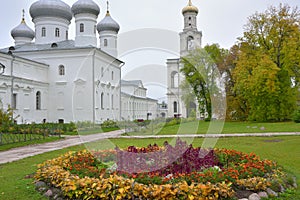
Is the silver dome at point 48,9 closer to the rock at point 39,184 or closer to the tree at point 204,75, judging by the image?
the tree at point 204,75

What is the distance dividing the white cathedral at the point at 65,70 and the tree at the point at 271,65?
21.7ft

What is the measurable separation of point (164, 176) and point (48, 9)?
34.0m

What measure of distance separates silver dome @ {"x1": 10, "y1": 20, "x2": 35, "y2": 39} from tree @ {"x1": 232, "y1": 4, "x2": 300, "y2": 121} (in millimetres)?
26680

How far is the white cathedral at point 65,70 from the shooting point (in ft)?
102

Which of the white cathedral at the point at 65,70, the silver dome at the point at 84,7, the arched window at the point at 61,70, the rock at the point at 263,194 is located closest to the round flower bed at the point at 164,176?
the rock at the point at 263,194

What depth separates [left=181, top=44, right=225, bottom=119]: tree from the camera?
2853 cm

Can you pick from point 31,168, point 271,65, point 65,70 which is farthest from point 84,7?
point 31,168

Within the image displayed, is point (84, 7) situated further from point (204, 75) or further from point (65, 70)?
point (204, 75)

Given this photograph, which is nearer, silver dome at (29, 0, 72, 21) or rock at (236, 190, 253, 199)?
rock at (236, 190, 253, 199)

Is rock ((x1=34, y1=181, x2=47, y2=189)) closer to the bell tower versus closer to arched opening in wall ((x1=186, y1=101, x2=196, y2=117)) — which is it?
arched opening in wall ((x1=186, y1=101, x2=196, y2=117))

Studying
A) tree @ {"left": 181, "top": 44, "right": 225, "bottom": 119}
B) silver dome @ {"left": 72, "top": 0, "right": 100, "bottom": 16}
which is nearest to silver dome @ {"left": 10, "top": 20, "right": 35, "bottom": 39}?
silver dome @ {"left": 72, "top": 0, "right": 100, "bottom": 16}

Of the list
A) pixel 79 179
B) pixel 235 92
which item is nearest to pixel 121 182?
pixel 79 179

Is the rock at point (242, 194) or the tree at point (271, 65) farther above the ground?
the tree at point (271, 65)

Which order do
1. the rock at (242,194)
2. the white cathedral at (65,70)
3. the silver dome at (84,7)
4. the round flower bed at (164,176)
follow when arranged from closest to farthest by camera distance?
the round flower bed at (164,176)
the rock at (242,194)
the white cathedral at (65,70)
the silver dome at (84,7)
